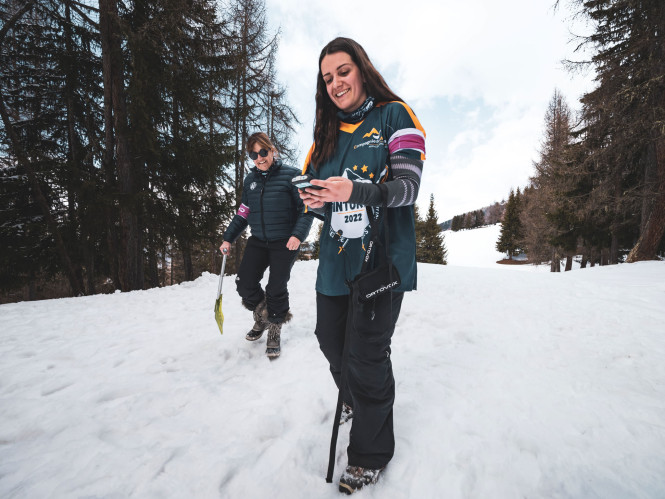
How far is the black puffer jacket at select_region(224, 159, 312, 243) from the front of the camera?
2.97 metres

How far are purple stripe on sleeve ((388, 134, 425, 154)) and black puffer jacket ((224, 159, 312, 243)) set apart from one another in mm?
1641

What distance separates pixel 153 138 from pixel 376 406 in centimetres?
904

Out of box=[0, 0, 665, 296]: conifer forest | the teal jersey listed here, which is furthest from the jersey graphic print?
box=[0, 0, 665, 296]: conifer forest

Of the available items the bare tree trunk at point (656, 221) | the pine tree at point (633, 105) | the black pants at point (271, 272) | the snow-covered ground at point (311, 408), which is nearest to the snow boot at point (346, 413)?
the snow-covered ground at point (311, 408)

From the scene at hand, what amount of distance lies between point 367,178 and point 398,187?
11.7 inches

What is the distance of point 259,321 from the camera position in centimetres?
331

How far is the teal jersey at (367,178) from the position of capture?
53.4 inches

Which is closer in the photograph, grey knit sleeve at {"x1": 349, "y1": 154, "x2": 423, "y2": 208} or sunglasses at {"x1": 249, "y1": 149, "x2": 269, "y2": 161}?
grey knit sleeve at {"x1": 349, "y1": 154, "x2": 423, "y2": 208}

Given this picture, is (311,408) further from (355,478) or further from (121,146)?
(121,146)

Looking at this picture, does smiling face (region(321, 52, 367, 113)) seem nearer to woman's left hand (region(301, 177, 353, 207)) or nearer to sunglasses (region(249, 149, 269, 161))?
woman's left hand (region(301, 177, 353, 207))

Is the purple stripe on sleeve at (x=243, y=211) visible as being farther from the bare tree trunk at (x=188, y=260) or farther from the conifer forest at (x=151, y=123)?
the bare tree trunk at (x=188, y=260)

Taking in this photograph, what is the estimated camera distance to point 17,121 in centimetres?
992

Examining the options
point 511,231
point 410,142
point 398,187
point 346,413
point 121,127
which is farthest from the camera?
point 511,231

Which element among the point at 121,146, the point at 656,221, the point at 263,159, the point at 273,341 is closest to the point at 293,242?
the point at 263,159
